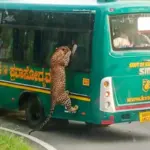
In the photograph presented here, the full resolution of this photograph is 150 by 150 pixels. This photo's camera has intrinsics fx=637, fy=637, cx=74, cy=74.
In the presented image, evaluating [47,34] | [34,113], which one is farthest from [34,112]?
[47,34]

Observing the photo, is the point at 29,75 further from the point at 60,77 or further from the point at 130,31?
the point at 130,31

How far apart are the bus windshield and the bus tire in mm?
2372

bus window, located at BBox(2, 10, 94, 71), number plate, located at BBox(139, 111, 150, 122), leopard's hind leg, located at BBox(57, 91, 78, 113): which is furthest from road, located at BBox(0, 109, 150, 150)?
bus window, located at BBox(2, 10, 94, 71)

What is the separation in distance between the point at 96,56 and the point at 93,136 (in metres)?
1.98

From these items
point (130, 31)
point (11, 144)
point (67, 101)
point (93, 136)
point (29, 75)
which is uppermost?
point (130, 31)

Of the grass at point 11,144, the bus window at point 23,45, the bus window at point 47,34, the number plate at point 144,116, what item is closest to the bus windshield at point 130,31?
the bus window at point 47,34

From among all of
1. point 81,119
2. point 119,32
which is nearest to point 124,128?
point 81,119

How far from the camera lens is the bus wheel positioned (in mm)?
13250

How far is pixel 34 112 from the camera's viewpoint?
44.4ft

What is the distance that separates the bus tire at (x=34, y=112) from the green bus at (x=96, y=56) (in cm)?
3

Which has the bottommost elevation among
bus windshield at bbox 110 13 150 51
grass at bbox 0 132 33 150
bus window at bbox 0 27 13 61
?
grass at bbox 0 132 33 150

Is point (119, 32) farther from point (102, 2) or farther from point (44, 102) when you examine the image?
point (44, 102)

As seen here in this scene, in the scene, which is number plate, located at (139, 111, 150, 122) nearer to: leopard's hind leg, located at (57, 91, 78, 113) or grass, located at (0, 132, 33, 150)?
leopard's hind leg, located at (57, 91, 78, 113)

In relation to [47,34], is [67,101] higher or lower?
lower
